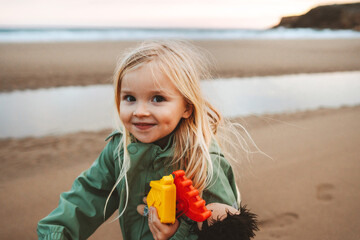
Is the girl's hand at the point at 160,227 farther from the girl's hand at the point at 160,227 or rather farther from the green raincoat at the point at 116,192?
the green raincoat at the point at 116,192

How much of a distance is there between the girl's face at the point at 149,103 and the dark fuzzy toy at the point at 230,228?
1.32ft

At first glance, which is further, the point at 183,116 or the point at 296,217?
the point at 296,217

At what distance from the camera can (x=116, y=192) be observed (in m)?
1.57

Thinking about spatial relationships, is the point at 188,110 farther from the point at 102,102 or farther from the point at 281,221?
the point at 102,102

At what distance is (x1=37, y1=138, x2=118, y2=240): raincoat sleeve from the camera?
1.41 metres

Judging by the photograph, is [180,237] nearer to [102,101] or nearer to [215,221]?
[215,221]

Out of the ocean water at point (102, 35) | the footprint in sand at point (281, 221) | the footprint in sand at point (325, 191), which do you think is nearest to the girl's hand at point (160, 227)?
the footprint in sand at point (281, 221)

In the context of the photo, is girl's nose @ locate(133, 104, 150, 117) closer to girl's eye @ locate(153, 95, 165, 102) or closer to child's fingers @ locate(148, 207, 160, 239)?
girl's eye @ locate(153, 95, 165, 102)

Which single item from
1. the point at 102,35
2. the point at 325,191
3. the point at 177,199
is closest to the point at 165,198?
the point at 177,199

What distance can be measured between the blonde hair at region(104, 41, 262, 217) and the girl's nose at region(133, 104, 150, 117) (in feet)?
0.48

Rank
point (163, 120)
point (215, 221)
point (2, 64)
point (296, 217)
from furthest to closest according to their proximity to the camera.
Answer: point (2, 64)
point (296, 217)
point (163, 120)
point (215, 221)

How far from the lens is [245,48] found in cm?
1305

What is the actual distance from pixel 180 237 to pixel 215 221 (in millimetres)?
166

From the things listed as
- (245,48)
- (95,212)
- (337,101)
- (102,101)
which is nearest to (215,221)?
(95,212)
